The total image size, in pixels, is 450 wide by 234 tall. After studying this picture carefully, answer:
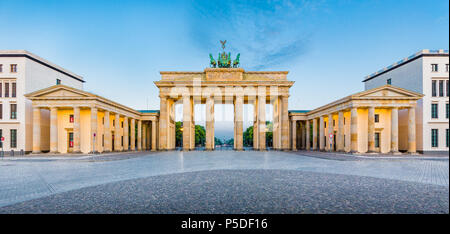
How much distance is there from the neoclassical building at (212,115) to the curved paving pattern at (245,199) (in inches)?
976

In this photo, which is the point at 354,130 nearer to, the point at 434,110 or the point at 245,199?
the point at 434,110

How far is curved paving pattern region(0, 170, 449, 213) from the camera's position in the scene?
639 centimetres

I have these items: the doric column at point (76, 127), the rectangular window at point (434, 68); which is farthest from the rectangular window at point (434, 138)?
the doric column at point (76, 127)

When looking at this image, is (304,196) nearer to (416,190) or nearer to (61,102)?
(416,190)

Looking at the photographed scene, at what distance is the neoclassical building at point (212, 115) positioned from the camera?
32875mm

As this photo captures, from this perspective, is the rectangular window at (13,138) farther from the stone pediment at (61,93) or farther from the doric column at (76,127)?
the doric column at (76,127)

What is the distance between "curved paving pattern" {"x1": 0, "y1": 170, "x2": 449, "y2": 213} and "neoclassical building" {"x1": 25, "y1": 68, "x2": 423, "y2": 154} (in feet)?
81.3

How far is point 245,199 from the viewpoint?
750 centimetres

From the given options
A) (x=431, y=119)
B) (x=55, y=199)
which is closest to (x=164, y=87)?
(x=55, y=199)

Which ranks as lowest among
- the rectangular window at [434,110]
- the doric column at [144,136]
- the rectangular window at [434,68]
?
the doric column at [144,136]

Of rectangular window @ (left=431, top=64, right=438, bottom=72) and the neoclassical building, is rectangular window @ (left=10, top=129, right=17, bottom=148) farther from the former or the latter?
rectangular window @ (left=431, top=64, right=438, bottom=72)

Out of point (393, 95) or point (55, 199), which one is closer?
point (55, 199)
